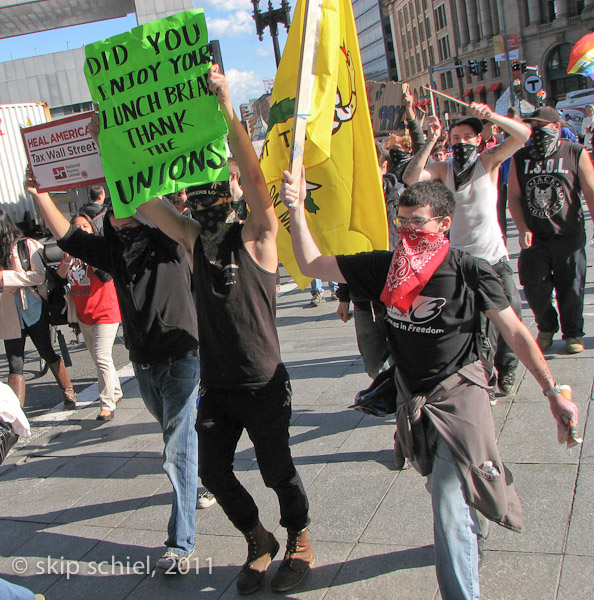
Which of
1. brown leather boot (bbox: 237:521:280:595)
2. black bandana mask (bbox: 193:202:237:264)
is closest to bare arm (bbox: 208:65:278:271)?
black bandana mask (bbox: 193:202:237:264)

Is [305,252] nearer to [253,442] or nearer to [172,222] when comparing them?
[172,222]

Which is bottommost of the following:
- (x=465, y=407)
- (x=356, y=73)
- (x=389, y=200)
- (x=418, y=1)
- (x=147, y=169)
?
(x=465, y=407)

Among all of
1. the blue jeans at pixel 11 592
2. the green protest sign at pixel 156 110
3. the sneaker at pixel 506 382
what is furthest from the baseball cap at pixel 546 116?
the blue jeans at pixel 11 592

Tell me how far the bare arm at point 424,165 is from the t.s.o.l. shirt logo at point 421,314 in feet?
7.75

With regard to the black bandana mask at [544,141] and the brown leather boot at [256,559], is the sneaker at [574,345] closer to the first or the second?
the black bandana mask at [544,141]

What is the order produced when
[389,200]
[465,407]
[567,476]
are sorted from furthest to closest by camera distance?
[389,200] < [567,476] < [465,407]

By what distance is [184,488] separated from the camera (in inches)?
135

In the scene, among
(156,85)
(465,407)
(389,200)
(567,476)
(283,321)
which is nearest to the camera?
(465,407)

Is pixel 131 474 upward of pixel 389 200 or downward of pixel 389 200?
downward

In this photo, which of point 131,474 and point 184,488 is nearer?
point 184,488

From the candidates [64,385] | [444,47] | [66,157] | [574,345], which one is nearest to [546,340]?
[574,345]

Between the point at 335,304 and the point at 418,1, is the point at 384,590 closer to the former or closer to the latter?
the point at 335,304

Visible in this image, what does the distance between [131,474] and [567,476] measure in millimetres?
2862

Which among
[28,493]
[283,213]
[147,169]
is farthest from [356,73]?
[28,493]
